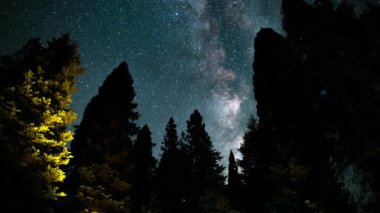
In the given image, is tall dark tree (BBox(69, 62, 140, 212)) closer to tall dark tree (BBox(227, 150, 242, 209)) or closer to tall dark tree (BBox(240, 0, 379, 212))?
tall dark tree (BBox(240, 0, 379, 212))

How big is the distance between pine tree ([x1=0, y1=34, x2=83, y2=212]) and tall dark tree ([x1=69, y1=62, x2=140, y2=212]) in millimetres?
3153

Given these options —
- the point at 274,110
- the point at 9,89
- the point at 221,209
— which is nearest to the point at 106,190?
the point at 9,89

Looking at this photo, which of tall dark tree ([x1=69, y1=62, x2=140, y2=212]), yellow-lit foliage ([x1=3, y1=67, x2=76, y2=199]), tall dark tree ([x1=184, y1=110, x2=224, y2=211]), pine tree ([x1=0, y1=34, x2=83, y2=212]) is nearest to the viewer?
pine tree ([x1=0, y1=34, x2=83, y2=212])

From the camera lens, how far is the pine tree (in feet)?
36.1

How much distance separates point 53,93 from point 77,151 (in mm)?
8891

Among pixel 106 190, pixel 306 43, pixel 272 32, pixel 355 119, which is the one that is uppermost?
pixel 272 32

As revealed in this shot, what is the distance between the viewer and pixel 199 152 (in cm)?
3644

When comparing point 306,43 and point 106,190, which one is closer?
point 306,43

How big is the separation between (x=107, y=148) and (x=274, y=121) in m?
11.7

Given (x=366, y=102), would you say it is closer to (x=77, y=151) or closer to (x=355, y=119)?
(x=355, y=119)

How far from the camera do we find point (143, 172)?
31562mm

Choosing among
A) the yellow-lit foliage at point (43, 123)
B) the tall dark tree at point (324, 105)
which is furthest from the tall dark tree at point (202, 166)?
the yellow-lit foliage at point (43, 123)

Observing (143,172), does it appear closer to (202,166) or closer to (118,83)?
(202,166)

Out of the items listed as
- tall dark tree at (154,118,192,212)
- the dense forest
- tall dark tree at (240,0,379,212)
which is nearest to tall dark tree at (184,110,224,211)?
tall dark tree at (154,118,192,212)
